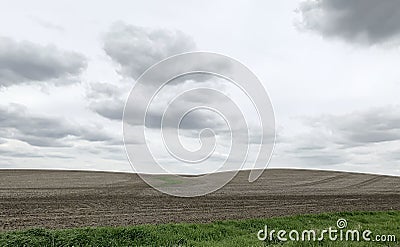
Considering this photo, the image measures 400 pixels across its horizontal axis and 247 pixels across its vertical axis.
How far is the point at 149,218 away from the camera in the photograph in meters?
20.4

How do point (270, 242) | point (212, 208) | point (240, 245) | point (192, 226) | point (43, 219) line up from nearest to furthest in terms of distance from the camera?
point (240, 245)
point (270, 242)
point (192, 226)
point (43, 219)
point (212, 208)

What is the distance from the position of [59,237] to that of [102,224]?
5418 millimetres

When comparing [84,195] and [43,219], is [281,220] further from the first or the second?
[84,195]

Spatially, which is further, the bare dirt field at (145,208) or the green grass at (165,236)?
the bare dirt field at (145,208)

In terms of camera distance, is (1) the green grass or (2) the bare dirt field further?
(2) the bare dirt field

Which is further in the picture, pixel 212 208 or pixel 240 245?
pixel 212 208

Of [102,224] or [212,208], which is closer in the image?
[102,224]

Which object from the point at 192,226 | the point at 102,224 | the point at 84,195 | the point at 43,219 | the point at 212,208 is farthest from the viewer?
the point at 84,195

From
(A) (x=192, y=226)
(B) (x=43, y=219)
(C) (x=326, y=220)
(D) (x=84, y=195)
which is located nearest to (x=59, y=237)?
(A) (x=192, y=226)

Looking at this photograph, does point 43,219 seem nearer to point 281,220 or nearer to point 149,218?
point 149,218

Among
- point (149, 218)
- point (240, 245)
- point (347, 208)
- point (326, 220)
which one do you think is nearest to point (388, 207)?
point (347, 208)

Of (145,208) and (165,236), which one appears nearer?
(165,236)

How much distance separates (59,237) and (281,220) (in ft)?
32.7

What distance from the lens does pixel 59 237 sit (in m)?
13.0
